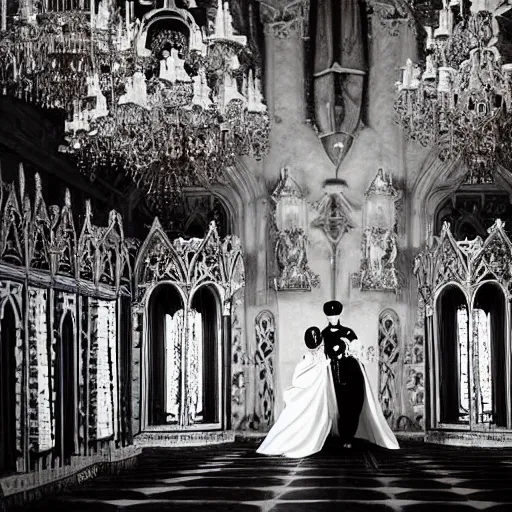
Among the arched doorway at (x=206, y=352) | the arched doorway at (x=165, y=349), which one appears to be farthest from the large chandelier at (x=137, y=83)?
the arched doorway at (x=206, y=352)

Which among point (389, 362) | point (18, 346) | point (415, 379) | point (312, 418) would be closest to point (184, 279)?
→ point (389, 362)

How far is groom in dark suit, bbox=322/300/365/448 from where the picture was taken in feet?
40.2

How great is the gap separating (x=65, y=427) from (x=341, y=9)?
882 centimetres

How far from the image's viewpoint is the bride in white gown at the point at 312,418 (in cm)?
1196

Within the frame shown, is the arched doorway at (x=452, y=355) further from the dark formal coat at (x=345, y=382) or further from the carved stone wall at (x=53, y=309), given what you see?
the carved stone wall at (x=53, y=309)

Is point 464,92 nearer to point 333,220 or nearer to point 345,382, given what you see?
point 345,382

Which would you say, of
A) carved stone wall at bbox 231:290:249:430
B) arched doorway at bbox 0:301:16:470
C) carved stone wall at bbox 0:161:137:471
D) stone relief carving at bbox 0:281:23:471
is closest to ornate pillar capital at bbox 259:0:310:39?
carved stone wall at bbox 231:290:249:430

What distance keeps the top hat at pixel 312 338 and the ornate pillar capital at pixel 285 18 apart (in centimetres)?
546

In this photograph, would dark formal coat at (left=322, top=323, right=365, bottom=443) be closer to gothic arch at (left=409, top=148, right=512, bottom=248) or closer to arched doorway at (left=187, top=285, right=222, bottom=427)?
arched doorway at (left=187, top=285, right=222, bottom=427)

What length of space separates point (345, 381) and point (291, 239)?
3854 millimetres

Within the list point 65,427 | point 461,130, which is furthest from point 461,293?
point 65,427

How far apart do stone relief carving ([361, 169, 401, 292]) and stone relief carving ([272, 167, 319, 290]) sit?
0.85m

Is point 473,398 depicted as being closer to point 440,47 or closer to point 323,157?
point 323,157

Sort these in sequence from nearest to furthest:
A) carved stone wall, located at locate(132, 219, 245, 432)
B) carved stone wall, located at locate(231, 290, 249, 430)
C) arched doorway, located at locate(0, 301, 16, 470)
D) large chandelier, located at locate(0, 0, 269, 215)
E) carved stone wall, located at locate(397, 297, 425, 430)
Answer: arched doorway, located at locate(0, 301, 16, 470) → large chandelier, located at locate(0, 0, 269, 215) → carved stone wall, located at locate(132, 219, 245, 432) → carved stone wall, located at locate(397, 297, 425, 430) → carved stone wall, located at locate(231, 290, 249, 430)
